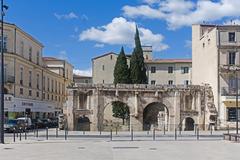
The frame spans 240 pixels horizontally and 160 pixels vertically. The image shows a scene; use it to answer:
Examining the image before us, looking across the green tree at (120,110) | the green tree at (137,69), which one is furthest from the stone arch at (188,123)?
the green tree at (137,69)

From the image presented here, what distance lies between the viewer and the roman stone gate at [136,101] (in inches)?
2500

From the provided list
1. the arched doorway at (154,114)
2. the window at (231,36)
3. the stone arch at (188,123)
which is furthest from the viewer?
the arched doorway at (154,114)

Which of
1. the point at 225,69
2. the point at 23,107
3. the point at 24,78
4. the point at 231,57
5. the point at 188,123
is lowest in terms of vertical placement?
the point at 188,123

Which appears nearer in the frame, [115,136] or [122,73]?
[115,136]

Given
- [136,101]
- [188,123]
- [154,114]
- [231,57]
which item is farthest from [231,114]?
[154,114]

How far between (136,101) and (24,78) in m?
17.1

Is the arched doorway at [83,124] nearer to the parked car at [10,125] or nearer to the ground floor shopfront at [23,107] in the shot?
the ground floor shopfront at [23,107]

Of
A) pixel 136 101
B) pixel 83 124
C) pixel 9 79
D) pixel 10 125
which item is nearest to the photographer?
pixel 10 125

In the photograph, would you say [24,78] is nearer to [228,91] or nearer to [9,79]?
[9,79]

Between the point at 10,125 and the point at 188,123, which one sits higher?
the point at 10,125

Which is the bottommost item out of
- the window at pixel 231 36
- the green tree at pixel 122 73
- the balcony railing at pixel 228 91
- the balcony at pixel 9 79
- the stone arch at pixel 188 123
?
the stone arch at pixel 188 123

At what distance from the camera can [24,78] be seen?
67.5 meters

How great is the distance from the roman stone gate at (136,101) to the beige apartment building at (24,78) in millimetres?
7193

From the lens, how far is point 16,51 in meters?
63.9
